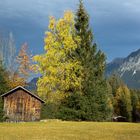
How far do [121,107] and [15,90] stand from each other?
236ft

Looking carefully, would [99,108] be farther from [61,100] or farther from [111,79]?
[111,79]

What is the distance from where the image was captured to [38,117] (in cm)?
6581

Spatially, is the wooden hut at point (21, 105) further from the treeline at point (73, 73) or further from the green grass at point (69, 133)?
the green grass at point (69, 133)

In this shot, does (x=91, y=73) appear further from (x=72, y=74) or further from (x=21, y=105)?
(x=21, y=105)

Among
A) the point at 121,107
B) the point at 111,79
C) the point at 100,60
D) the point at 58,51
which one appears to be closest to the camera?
the point at 58,51

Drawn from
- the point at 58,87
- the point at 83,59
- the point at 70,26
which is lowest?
the point at 58,87

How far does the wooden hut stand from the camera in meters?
63.9

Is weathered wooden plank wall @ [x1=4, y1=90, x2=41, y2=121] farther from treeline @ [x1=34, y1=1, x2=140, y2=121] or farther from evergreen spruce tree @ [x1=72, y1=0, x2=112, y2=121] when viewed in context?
evergreen spruce tree @ [x1=72, y1=0, x2=112, y2=121]

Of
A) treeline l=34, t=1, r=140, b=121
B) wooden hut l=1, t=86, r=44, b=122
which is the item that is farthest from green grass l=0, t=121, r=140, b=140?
wooden hut l=1, t=86, r=44, b=122

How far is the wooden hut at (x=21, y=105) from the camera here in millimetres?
63875

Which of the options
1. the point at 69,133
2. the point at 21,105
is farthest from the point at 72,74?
the point at 69,133

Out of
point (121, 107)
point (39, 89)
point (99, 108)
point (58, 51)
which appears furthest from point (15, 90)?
point (121, 107)

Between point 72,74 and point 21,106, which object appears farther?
point 21,106

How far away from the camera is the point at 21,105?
64562 millimetres
